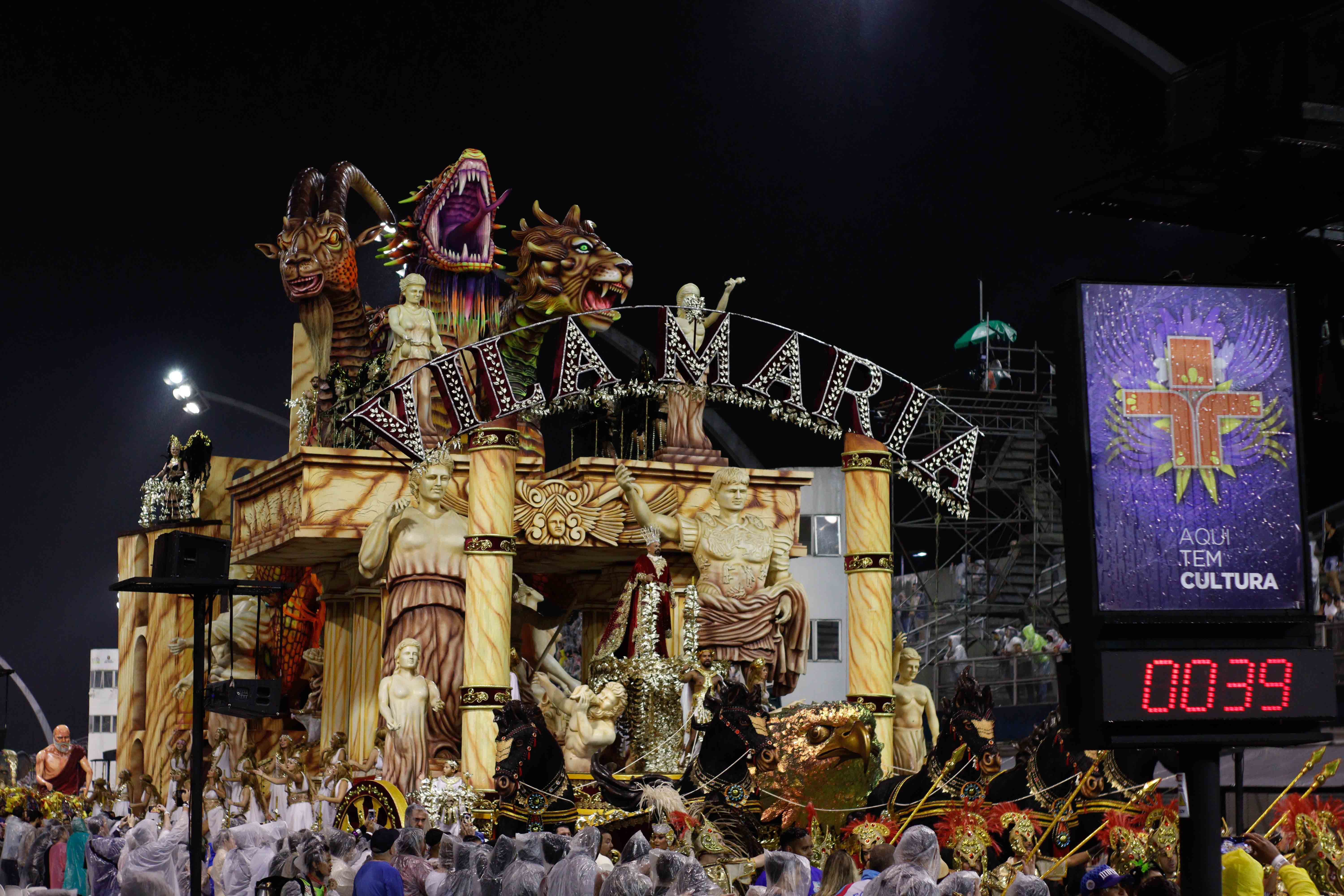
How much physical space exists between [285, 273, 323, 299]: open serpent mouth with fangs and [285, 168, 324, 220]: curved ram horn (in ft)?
2.51

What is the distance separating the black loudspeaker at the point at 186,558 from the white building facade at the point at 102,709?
68.9ft

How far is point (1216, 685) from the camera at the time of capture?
731 cm

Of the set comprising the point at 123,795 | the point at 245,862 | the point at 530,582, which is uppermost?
the point at 530,582

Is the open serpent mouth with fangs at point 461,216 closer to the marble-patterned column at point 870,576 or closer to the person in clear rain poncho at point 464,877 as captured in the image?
the marble-patterned column at point 870,576

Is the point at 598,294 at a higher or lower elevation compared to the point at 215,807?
higher

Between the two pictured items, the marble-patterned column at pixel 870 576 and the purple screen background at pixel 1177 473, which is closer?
the purple screen background at pixel 1177 473

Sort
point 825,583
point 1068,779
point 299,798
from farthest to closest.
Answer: point 825,583 → point 299,798 → point 1068,779

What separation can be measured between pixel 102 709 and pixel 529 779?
22.3m

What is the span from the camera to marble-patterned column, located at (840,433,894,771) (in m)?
20.0

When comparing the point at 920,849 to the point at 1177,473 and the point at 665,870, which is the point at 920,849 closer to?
the point at 665,870

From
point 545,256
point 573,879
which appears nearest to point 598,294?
point 545,256

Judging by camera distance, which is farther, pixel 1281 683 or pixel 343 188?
pixel 343 188

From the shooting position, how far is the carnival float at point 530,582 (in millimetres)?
14617

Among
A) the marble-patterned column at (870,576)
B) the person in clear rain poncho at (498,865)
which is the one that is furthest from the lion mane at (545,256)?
the person in clear rain poncho at (498,865)
